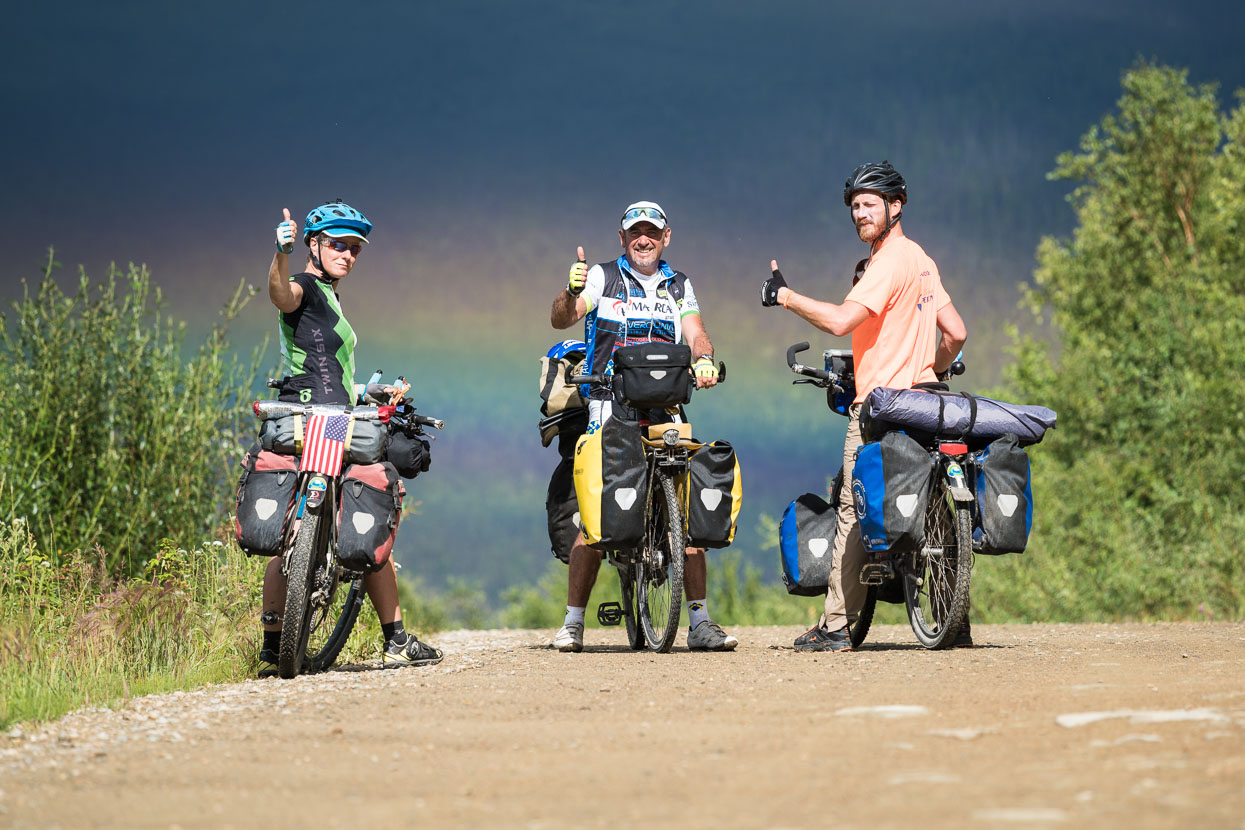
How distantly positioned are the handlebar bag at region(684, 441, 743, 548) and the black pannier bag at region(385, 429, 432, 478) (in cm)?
135

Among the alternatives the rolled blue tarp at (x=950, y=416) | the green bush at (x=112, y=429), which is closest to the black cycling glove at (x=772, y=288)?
the rolled blue tarp at (x=950, y=416)

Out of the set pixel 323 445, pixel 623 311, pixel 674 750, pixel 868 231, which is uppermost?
pixel 868 231

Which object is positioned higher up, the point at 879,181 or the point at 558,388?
the point at 879,181

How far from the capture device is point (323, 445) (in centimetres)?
592

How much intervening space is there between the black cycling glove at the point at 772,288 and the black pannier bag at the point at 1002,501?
124 centimetres

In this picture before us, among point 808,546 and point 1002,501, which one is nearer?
point 1002,501

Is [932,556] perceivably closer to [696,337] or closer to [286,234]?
[696,337]

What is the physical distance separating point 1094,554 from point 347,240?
46.5 ft

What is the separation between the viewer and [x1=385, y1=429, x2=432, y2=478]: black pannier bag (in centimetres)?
664

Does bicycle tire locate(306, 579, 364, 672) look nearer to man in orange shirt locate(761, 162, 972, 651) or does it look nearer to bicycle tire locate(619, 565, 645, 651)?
bicycle tire locate(619, 565, 645, 651)

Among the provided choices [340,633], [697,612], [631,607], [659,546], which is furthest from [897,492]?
[340,633]

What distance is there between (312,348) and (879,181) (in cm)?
296

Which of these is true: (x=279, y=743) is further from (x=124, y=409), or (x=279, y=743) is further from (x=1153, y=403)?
(x=1153, y=403)

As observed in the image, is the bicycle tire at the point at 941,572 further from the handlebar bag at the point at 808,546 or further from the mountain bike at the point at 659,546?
the mountain bike at the point at 659,546
